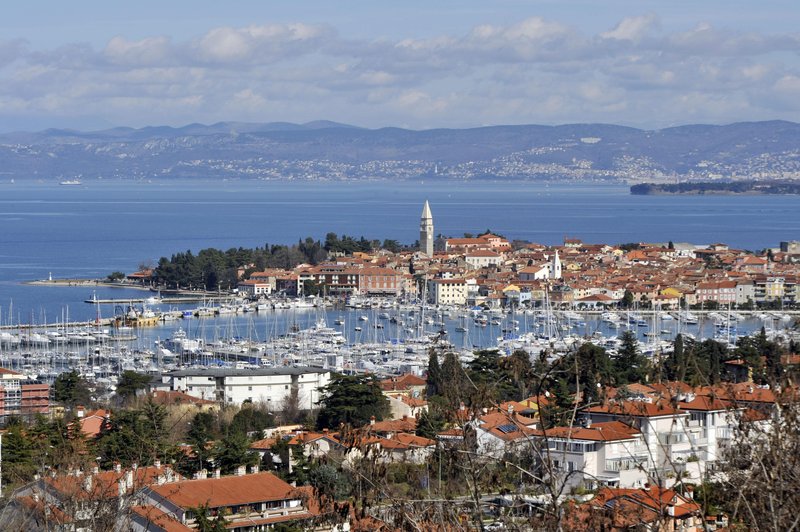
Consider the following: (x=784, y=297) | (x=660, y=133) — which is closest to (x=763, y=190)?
(x=660, y=133)

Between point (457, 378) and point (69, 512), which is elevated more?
point (457, 378)

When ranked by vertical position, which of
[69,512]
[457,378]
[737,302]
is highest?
[457,378]

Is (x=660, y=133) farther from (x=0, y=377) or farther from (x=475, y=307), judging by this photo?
(x=0, y=377)

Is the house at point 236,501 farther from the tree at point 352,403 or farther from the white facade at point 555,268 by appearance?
the white facade at point 555,268

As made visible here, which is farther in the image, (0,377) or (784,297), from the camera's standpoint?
(784,297)

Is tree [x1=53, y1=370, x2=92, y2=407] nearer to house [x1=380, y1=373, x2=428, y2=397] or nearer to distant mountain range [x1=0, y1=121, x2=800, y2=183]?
house [x1=380, y1=373, x2=428, y2=397]

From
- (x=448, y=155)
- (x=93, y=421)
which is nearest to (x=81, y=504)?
(x=93, y=421)

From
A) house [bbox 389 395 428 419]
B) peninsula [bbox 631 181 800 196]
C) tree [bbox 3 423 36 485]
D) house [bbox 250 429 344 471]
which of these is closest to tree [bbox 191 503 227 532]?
tree [bbox 3 423 36 485]
